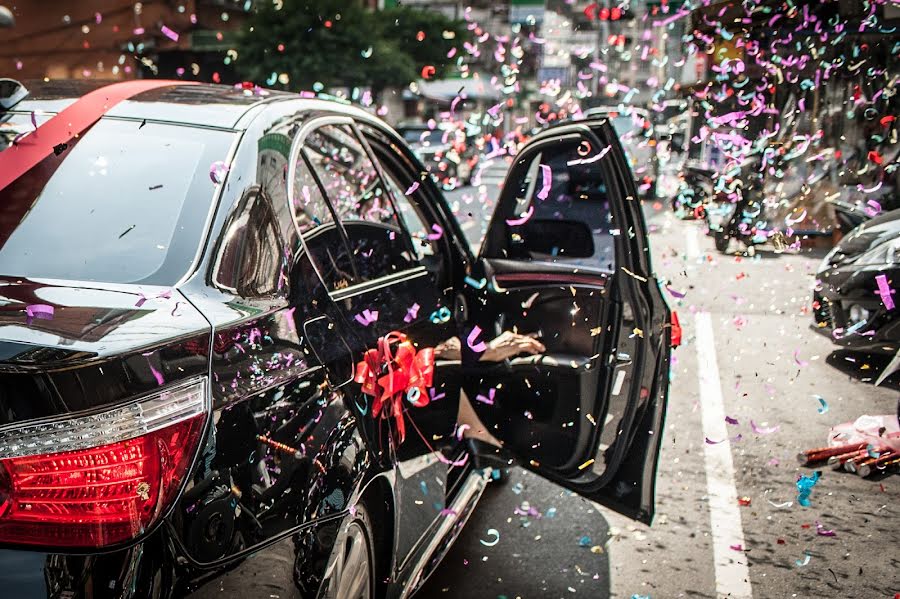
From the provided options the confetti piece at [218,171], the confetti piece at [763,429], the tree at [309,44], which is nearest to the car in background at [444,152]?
the tree at [309,44]

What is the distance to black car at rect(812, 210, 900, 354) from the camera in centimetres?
599

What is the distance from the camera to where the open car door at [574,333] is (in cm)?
330

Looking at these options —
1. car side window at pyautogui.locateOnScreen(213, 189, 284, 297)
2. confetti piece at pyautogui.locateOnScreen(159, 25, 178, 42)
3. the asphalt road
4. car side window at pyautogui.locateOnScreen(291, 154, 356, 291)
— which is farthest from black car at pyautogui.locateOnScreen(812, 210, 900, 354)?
confetti piece at pyautogui.locateOnScreen(159, 25, 178, 42)

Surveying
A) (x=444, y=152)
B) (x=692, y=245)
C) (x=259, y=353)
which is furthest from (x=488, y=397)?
(x=444, y=152)

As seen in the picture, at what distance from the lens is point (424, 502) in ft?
9.68

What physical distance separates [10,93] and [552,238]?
7.94 ft

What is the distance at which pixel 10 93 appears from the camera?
108 inches

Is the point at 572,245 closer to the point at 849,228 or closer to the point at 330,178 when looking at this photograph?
the point at 849,228

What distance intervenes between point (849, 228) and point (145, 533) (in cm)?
714

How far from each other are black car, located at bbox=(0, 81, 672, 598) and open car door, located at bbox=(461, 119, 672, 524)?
1 centimetres

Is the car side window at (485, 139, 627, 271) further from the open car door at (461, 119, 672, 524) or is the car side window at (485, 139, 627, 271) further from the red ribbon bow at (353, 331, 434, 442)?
the red ribbon bow at (353, 331, 434, 442)

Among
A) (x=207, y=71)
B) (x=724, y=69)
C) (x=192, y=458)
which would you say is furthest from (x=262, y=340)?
Answer: (x=207, y=71)

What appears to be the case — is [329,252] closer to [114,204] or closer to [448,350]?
[448,350]

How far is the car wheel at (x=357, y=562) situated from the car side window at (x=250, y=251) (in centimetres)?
67
